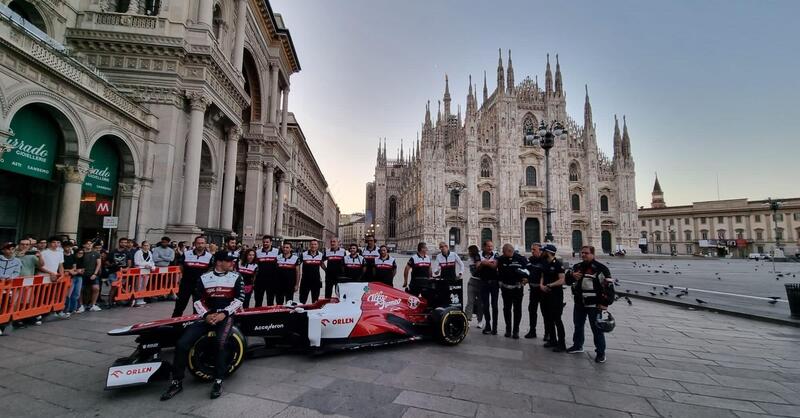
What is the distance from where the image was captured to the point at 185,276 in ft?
22.7

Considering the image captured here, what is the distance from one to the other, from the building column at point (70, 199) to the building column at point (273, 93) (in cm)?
1555

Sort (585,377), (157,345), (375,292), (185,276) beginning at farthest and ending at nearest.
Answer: (185,276), (375,292), (585,377), (157,345)

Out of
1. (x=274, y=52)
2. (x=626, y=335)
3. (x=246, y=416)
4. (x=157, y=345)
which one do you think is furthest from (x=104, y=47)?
(x=626, y=335)

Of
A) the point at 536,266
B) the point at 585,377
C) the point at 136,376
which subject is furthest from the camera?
the point at 536,266

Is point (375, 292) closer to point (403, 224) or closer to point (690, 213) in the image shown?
point (403, 224)

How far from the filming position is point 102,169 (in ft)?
44.4

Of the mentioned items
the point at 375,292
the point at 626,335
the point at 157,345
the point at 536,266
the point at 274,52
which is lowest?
the point at 626,335

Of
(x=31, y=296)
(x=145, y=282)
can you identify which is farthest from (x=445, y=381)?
(x=145, y=282)

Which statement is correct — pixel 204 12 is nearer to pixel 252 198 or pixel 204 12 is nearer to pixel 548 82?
pixel 252 198

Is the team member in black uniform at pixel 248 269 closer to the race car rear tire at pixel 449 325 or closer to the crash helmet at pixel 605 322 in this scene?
the race car rear tire at pixel 449 325

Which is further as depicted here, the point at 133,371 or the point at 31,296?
the point at 31,296

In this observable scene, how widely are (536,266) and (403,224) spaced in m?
→ 60.4

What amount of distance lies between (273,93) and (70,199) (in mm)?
17436

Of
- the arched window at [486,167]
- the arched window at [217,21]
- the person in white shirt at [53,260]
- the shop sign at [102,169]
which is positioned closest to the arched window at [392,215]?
the arched window at [486,167]
